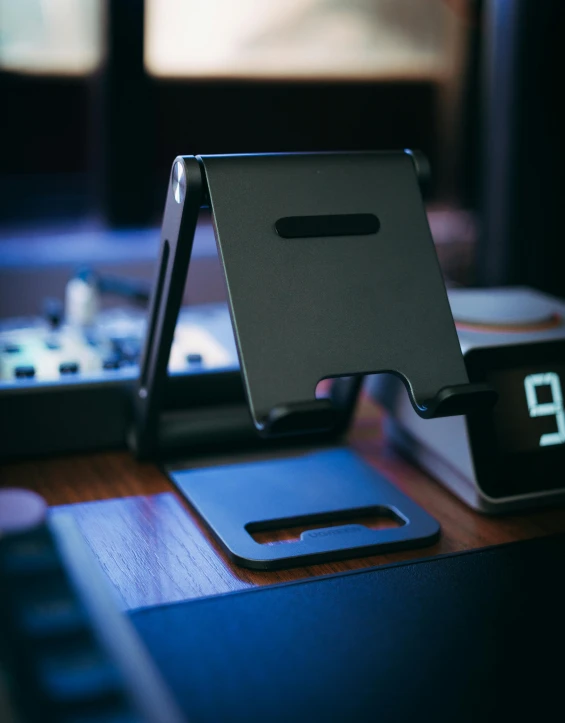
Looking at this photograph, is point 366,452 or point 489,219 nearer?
point 366,452

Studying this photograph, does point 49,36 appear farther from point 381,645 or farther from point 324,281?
point 381,645

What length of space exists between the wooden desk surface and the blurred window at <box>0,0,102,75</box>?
2516 mm

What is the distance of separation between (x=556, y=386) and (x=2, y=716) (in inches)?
28.3

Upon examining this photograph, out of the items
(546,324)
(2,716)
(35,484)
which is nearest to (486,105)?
(546,324)

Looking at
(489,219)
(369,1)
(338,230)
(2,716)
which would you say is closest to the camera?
(2,716)

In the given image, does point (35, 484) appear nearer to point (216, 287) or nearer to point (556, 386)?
point (556, 386)

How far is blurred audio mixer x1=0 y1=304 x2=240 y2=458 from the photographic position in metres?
1.10

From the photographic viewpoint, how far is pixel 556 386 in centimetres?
105

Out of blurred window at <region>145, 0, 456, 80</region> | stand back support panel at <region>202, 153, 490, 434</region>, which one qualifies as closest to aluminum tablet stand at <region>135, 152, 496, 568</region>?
stand back support panel at <region>202, 153, 490, 434</region>

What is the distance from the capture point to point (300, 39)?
379 cm

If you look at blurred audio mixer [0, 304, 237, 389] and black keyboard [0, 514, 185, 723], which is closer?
black keyboard [0, 514, 185, 723]

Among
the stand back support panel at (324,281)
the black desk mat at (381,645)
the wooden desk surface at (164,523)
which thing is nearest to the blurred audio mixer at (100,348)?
the wooden desk surface at (164,523)

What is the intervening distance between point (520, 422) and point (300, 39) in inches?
123

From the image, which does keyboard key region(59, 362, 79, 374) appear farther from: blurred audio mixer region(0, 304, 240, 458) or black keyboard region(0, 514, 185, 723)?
black keyboard region(0, 514, 185, 723)
